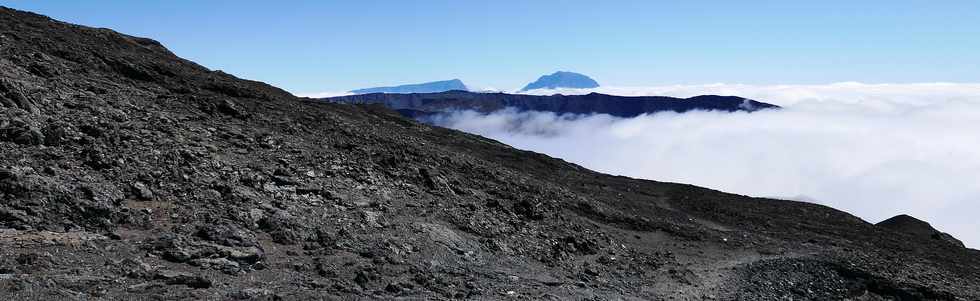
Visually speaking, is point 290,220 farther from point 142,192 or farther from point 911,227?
point 911,227

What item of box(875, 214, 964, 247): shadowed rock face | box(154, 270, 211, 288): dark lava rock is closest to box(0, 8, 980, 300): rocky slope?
box(154, 270, 211, 288): dark lava rock

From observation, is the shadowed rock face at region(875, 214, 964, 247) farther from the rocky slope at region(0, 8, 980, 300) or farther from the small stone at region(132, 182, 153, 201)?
the small stone at region(132, 182, 153, 201)

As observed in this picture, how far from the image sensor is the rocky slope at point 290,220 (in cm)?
1272

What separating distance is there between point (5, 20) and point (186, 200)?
65.2 feet

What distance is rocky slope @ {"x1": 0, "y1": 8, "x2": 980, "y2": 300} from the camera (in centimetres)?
1272

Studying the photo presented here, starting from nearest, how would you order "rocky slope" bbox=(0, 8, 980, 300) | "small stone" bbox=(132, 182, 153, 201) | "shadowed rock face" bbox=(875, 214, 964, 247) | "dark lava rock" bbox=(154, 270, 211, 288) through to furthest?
"dark lava rock" bbox=(154, 270, 211, 288), "rocky slope" bbox=(0, 8, 980, 300), "small stone" bbox=(132, 182, 153, 201), "shadowed rock face" bbox=(875, 214, 964, 247)

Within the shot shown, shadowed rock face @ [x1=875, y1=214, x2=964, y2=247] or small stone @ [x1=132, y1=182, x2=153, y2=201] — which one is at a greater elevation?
small stone @ [x1=132, y1=182, x2=153, y2=201]

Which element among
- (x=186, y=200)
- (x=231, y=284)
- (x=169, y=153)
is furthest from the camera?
(x=169, y=153)

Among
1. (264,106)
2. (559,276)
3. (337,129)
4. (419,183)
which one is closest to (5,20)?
(264,106)

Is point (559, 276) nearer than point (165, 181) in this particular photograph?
No

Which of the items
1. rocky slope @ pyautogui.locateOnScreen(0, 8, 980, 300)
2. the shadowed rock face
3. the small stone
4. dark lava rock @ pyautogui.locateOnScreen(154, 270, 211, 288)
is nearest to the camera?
dark lava rock @ pyautogui.locateOnScreen(154, 270, 211, 288)

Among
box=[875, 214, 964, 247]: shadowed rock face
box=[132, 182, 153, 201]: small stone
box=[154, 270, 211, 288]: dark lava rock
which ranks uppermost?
box=[132, 182, 153, 201]: small stone

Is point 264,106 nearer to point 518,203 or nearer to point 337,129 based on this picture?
point 337,129

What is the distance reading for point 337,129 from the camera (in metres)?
29.2
